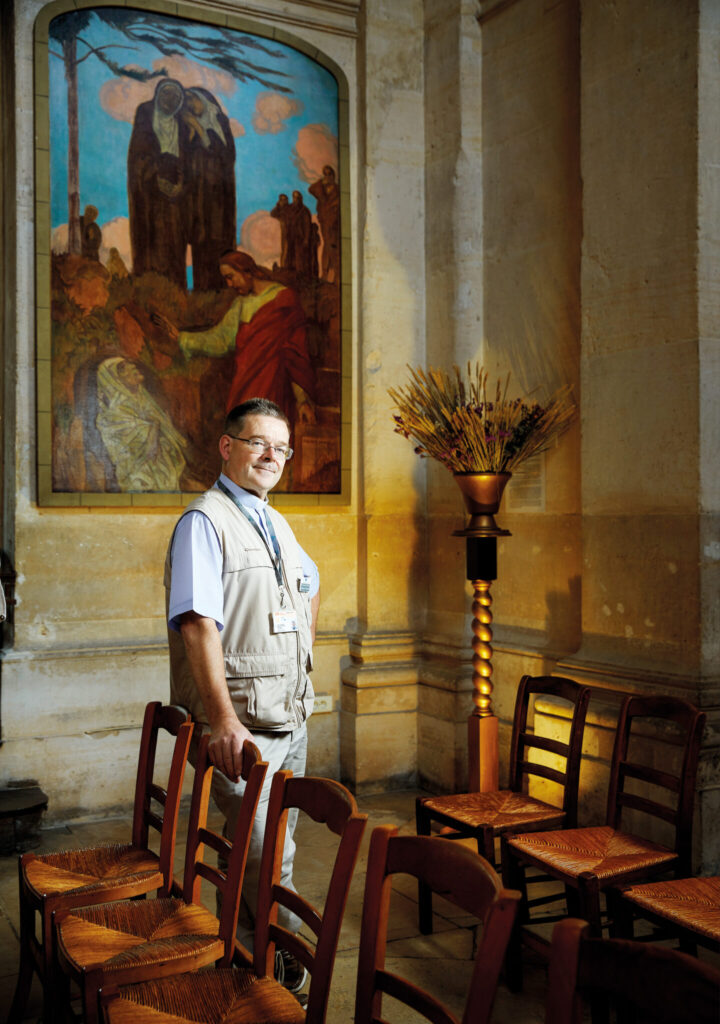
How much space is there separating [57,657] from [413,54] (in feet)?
13.0

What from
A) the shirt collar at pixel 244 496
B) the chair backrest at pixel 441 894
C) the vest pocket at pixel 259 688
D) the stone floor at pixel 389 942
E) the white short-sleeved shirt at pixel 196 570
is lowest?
the stone floor at pixel 389 942

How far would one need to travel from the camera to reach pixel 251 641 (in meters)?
2.97

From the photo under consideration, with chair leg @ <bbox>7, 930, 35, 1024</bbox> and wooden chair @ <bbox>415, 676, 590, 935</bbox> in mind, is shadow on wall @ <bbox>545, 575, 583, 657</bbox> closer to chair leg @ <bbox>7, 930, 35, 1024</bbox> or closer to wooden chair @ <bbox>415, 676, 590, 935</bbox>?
wooden chair @ <bbox>415, 676, 590, 935</bbox>

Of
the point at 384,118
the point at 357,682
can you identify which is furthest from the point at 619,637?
the point at 384,118

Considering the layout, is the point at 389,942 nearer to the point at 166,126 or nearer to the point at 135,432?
the point at 135,432

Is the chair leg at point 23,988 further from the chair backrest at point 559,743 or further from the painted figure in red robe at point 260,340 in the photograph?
the painted figure in red robe at point 260,340

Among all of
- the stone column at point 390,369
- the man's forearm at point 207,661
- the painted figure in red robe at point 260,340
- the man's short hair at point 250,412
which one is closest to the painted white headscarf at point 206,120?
the painted figure in red robe at point 260,340

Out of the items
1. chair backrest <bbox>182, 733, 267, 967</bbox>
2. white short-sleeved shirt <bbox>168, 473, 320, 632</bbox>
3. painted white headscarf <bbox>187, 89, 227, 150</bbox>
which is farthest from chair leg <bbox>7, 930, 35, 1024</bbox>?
painted white headscarf <bbox>187, 89, 227, 150</bbox>

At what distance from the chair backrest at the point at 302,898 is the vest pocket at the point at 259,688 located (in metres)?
0.57

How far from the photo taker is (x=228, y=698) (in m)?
2.79

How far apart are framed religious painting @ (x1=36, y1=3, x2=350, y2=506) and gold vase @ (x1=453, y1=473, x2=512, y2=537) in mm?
1243

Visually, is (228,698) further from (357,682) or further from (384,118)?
(384,118)

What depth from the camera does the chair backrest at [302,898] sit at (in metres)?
1.96

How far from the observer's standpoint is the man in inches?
111
